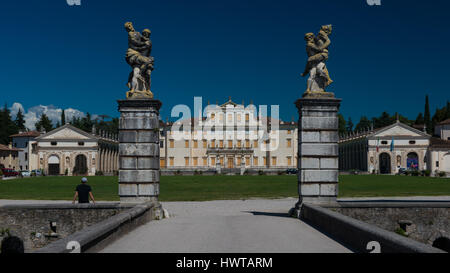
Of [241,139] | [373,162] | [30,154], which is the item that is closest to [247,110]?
[241,139]

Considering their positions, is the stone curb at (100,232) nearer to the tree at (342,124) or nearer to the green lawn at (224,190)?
the green lawn at (224,190)

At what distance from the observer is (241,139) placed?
82938 millimetres

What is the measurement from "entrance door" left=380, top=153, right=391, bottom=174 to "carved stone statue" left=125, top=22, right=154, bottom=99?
66859mm

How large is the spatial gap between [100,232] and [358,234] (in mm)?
4555

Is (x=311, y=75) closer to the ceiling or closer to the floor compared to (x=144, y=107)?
closer to the ceiling

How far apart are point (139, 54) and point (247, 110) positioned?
223 feet

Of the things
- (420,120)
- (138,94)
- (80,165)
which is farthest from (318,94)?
(420,120)

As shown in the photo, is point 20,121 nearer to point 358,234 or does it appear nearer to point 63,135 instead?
point 63,135

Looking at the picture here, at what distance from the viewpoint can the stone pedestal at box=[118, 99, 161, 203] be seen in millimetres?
13141

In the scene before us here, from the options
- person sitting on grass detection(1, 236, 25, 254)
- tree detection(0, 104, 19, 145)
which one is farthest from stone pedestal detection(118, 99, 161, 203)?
tree detection(0, 104, 19, 145)

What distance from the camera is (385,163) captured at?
75.6 m

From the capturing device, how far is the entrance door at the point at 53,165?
75312 mm

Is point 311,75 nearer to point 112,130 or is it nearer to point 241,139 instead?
point 241,139
